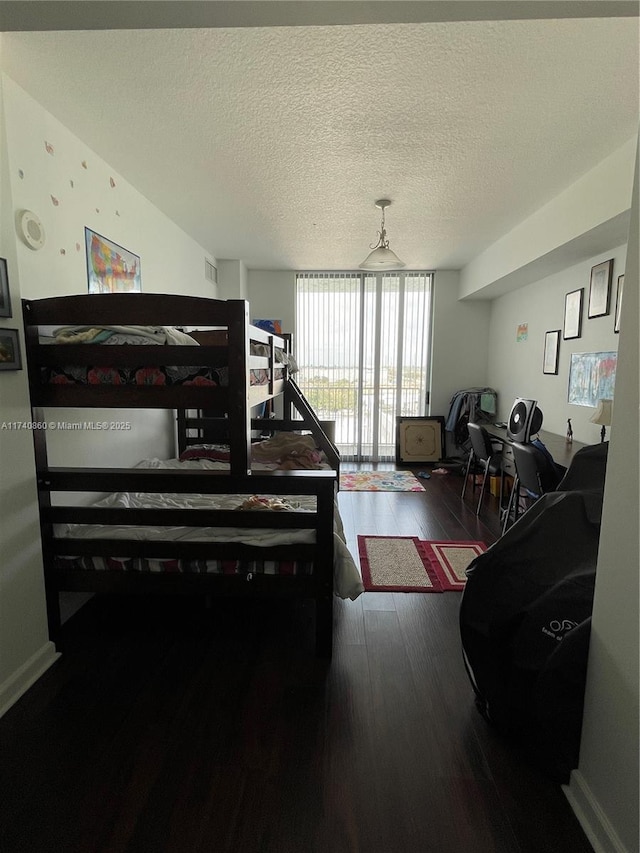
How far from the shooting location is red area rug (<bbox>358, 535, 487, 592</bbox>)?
2.54 meters

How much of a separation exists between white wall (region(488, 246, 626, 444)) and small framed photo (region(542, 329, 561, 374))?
0.18 feet

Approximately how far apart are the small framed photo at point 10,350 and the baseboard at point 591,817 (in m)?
2.41

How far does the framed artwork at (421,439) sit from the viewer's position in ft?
18.2

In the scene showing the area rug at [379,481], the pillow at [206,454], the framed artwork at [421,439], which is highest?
the pillow at [206,454]

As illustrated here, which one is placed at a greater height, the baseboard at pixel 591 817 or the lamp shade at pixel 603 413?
the lamp shade at pixel 603 413

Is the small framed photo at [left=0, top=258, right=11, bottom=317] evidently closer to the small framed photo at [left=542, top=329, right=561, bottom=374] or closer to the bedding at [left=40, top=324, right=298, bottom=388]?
the bedding at [left=40, top=324, right=298, bottom=388]

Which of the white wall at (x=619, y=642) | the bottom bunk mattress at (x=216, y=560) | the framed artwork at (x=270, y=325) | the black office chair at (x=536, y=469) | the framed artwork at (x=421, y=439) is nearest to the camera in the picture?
the white wall at (x=619, y=642)

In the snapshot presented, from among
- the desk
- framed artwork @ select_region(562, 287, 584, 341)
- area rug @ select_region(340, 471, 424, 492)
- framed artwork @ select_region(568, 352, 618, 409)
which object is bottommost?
area rug @ select_region(340, 471, 424, 492)

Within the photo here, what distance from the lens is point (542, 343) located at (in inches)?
161

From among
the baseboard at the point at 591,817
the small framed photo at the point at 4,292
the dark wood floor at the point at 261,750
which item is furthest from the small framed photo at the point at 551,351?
the small framed photo at the point at 4,292

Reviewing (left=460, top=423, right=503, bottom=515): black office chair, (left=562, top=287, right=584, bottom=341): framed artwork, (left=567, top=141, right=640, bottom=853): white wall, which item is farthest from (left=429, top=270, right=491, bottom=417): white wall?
(left=567, top=141, right=640, bottom=853): white wall

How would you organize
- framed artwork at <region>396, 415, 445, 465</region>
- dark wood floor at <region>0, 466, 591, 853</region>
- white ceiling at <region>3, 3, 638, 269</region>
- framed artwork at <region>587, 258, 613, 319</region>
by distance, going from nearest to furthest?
dark wood floor at <region>0, 466, 591, 853</region> < white ceiling at <region>3, 3, 638, 269</region> < framed artwork at <region>587, 258, 613, 319</region> < framed artwork at <region>396, 415, 445, 465</region>

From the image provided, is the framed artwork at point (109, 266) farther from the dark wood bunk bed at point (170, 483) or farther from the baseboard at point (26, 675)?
the baseboard at point (26, 675)

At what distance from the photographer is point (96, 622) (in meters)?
2.15
